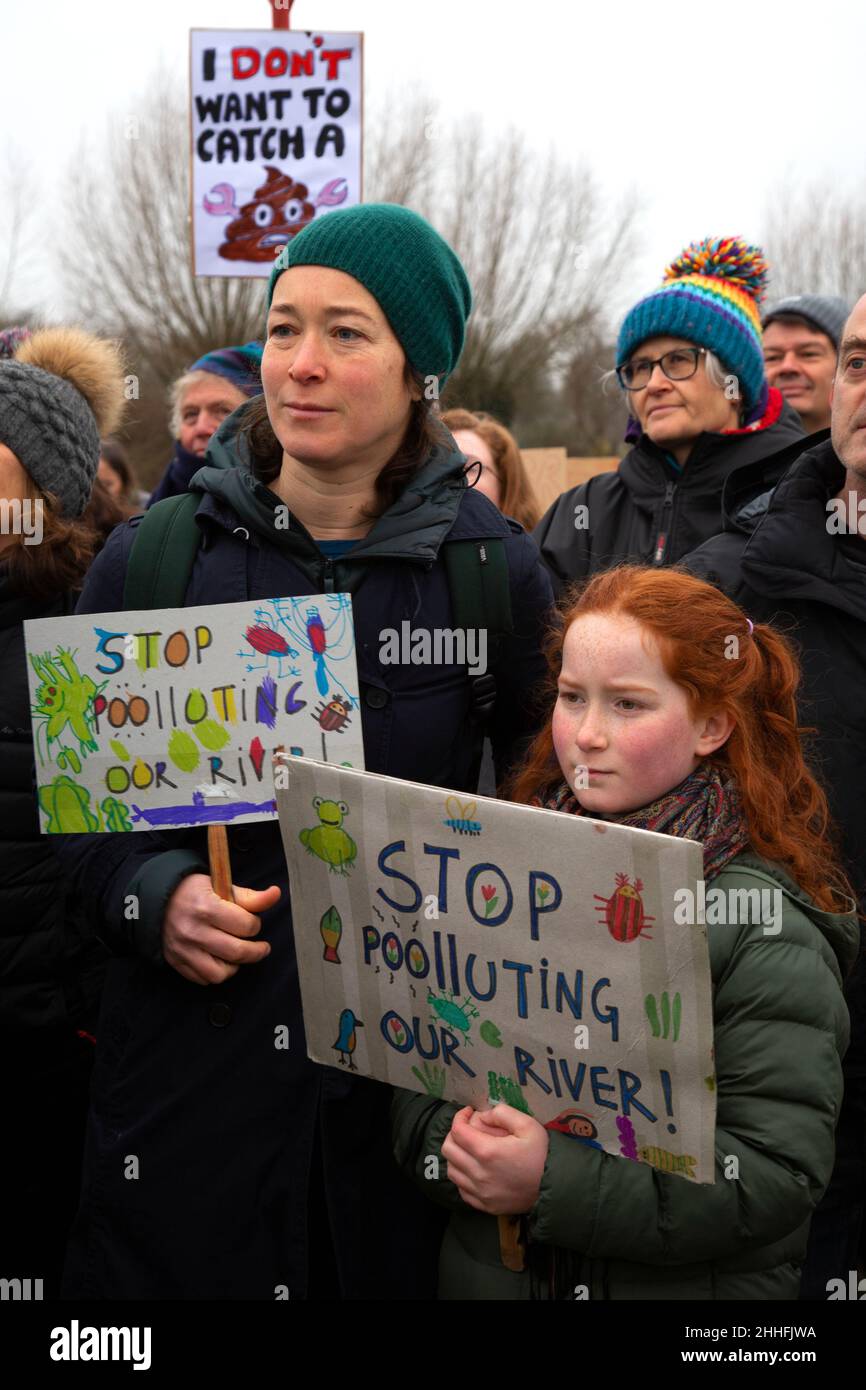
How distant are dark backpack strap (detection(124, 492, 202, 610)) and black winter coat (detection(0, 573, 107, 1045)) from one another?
588 mm

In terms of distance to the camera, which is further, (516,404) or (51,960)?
(516,404)

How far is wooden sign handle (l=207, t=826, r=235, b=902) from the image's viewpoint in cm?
192

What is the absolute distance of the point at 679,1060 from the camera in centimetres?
159

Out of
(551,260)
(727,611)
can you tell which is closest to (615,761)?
(727,611)

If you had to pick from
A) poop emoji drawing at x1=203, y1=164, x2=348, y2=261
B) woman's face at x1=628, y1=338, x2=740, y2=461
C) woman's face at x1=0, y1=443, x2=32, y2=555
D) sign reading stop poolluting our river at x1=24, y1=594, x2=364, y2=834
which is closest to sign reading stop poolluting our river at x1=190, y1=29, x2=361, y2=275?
poop emoji drawing at x1=203, y1=164, x2=348, y2=261

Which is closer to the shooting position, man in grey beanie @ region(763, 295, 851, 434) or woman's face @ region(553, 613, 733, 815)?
woman's face @ region(553, 613, 733, 815)

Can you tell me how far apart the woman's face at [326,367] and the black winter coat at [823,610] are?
2.45ft

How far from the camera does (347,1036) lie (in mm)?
1866

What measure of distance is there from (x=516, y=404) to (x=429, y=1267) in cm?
2245

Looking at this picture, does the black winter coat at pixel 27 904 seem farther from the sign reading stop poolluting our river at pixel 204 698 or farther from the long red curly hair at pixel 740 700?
the long red curly hair at pixel 740 700

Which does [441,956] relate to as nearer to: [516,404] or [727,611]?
[727,611]

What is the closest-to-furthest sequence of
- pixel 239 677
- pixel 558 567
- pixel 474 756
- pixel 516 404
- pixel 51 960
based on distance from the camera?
1. pixel 239 677
2. pixel 474 756
3. pixel 51 960
4. pixel 558 567
5. pixel 516 404

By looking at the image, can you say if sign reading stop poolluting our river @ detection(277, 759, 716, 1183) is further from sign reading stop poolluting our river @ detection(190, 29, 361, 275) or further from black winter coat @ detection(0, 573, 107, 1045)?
sign reading stop poolluting our river @ detection(190, 29, 361, 275)

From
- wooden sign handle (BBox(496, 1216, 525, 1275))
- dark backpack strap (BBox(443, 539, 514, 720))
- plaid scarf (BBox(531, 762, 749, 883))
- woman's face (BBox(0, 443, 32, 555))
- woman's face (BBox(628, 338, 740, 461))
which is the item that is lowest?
wooden sign handle (BBox(496, 1216, 525, 1275))
